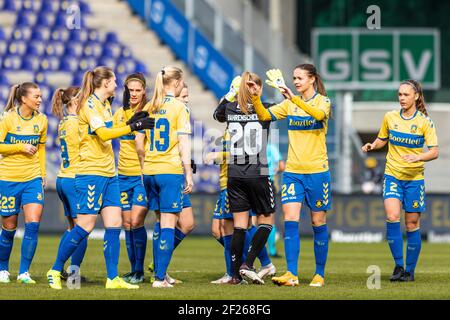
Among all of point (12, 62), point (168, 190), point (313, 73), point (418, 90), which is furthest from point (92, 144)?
point (12, 62)

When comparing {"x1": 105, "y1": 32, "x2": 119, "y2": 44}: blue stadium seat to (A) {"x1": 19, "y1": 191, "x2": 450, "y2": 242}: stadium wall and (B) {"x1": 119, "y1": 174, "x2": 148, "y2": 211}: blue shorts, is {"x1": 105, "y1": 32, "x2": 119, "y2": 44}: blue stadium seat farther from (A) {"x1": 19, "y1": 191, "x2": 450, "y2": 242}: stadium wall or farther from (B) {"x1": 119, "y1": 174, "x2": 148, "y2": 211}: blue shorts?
(B) {"x1": 119, "y1": 174, "x2": 148, "y2": 211}: blue shorts

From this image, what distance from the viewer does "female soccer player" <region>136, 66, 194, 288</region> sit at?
37.8 feet

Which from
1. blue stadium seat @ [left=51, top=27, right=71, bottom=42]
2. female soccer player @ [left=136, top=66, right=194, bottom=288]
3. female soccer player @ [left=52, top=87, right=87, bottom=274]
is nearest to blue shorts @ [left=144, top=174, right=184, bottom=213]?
female soccer player @ [left=136, top=66, right=194, bottom=288]

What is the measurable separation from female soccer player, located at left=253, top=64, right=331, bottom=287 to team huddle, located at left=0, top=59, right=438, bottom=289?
0.5 inches

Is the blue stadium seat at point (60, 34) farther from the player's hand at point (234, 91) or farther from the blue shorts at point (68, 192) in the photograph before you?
the player's hand at point (234, 91)

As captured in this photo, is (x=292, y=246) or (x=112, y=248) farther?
(x=292, y=246)

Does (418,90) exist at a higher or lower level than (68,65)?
lower

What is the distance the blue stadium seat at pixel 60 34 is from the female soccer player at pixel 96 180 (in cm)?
1778

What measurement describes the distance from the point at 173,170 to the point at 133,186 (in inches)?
58.1

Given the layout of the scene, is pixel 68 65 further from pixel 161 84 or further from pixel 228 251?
pixel 161 84

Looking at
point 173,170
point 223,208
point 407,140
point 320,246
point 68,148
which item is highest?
point 407,140

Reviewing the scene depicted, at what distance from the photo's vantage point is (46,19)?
95.7ft

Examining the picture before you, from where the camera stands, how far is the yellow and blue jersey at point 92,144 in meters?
11.3

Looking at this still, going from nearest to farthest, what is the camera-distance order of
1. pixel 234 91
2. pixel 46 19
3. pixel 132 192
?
pixel 234 91 < pixel 132 192 < pixel 46 19
